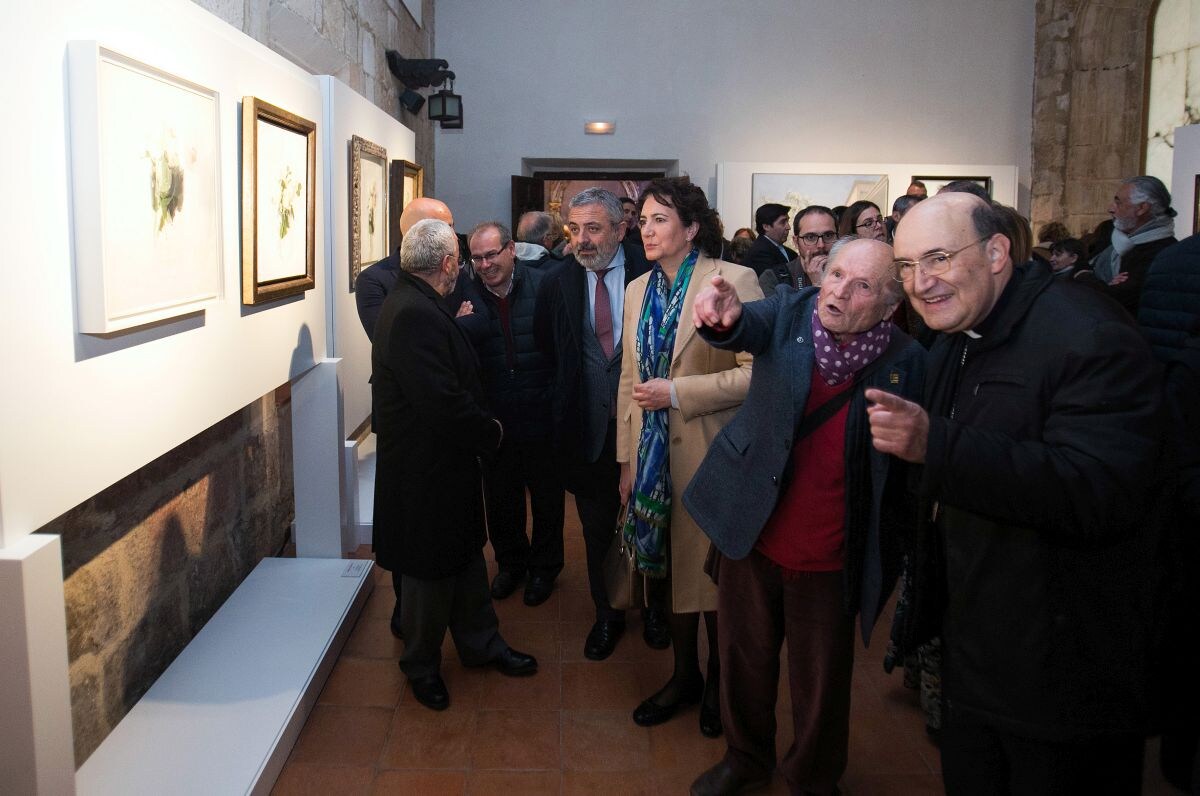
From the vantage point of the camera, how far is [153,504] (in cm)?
372

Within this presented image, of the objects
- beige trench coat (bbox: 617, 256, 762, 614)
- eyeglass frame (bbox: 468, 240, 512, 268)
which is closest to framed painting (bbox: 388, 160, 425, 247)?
eyeglass frame (bbox: 468, 240, 512, 268)

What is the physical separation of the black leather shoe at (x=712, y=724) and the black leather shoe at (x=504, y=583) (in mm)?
1716

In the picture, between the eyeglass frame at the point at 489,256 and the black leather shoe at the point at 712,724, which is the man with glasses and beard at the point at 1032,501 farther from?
the eyeglass frame at the point at 489,256

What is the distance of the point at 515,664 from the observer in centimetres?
425

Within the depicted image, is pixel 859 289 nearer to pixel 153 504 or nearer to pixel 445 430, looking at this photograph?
pixel 445 430

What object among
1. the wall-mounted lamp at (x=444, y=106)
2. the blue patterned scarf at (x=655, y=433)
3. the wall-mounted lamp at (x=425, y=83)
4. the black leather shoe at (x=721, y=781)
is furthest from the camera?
the wall-mounted lamp at (x=444, y=106)

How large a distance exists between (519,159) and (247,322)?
868cm

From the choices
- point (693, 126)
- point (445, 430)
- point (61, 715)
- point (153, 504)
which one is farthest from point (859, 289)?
point (693, 126)

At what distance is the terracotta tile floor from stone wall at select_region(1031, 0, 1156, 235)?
29.8 ft

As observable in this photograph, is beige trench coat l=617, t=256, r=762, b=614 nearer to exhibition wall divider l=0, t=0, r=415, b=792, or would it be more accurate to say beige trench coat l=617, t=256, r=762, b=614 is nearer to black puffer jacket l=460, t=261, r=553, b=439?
black puffer jacket l=460, t=261, r=553, b=439

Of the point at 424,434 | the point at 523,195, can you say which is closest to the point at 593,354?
the point at 424,434

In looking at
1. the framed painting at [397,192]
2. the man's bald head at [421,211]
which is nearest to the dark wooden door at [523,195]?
the framed painting at [397,192]

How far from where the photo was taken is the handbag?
4008mm

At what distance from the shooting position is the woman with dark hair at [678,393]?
3449mm
